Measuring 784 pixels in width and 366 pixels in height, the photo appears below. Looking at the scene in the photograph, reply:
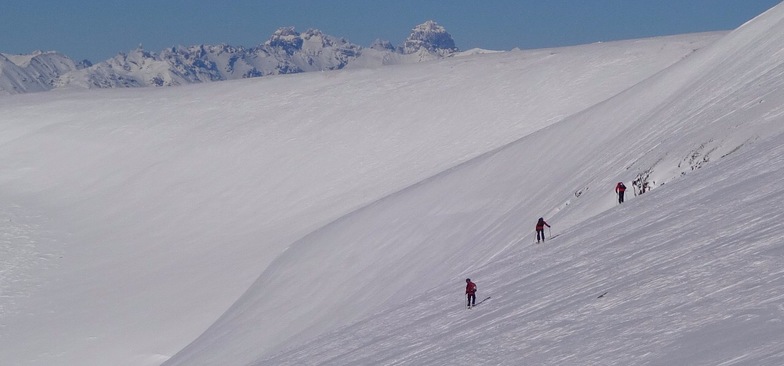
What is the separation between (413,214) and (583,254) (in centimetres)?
1402

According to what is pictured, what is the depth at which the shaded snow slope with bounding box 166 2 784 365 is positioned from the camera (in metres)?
14.9

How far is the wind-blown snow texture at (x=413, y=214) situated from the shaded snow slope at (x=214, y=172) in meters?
0.17

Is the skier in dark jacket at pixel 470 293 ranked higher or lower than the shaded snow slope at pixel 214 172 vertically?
lower

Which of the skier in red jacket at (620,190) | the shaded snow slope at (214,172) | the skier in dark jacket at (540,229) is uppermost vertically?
the shaded snow slope at (214,172)

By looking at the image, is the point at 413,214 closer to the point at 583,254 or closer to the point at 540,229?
the point at 540,229

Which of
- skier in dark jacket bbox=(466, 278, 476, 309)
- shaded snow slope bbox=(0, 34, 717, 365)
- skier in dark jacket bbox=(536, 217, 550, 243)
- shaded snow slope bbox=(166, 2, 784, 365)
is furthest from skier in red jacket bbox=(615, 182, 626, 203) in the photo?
shaded snow slope bbox=(0, 34, 717, 365)

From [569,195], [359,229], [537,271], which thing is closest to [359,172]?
[359,229]

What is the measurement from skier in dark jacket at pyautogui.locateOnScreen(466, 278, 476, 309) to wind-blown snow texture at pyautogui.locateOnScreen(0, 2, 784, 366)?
380 millimetres

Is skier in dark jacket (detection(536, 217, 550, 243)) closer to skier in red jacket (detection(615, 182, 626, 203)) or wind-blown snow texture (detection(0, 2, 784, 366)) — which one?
wind-blown snow texture (detection(0, 2, 784, 366))

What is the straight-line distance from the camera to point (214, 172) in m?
54.2

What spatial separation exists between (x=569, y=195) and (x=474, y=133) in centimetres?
2295

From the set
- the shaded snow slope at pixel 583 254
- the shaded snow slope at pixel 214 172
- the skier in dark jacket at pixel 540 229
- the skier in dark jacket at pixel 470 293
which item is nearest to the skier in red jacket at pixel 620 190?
the shaded snow slope at pixel 583 254

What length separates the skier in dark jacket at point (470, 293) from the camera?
1946 cm

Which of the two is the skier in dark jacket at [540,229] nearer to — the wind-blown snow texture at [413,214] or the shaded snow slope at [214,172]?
the wind-blown snow texture at [413,214]
